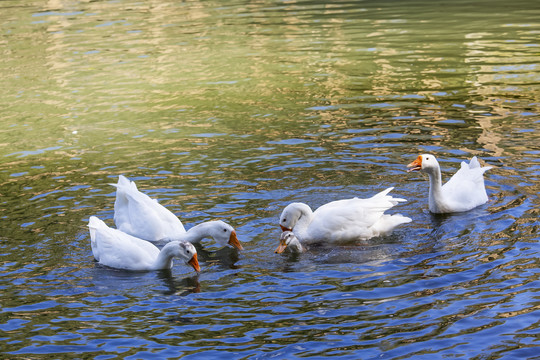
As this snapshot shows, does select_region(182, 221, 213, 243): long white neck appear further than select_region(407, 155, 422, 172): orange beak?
No

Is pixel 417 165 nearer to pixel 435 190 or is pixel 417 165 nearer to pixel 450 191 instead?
pixel 435 190

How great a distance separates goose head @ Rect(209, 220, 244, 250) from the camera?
9.38 m

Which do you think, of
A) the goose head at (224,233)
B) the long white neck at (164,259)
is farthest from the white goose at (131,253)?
the goose head at (224,233)

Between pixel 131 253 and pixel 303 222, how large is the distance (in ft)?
7.41

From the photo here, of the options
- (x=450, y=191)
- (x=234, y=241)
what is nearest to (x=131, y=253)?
(x=234, y=241)

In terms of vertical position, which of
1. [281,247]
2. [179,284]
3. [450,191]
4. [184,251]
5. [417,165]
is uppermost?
[417,165]

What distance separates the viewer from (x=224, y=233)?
945 cm

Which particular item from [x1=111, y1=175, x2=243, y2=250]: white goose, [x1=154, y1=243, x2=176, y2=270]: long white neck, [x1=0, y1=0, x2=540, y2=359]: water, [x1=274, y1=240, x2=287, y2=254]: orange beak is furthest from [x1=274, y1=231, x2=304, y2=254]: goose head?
[x1=154, y1=243, x2=176, y2=270]: long white neck

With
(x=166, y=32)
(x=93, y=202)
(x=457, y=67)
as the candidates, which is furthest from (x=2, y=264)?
(x=166, y=32)

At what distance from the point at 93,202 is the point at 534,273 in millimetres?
6455

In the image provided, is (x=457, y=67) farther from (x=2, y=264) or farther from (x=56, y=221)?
(x=2, y=264)

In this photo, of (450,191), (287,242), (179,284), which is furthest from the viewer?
(450,191)

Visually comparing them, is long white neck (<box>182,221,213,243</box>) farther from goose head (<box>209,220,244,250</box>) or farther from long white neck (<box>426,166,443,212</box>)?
long white neck (<box>426,166,443,212</box>)

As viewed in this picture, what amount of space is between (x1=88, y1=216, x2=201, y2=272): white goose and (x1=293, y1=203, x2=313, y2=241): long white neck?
1.49 m
